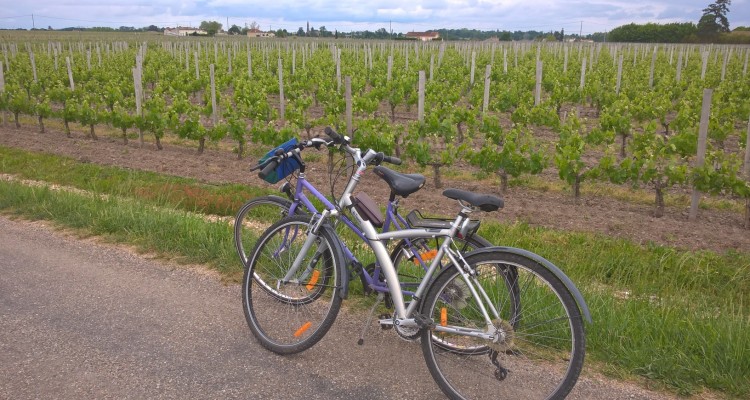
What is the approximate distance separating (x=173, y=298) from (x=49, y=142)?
1082cm

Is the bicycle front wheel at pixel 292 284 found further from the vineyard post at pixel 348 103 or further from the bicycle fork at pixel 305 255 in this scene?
the vineyard post at pixel 348 103

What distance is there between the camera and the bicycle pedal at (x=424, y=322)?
310 centimetres

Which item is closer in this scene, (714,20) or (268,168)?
(268,168)

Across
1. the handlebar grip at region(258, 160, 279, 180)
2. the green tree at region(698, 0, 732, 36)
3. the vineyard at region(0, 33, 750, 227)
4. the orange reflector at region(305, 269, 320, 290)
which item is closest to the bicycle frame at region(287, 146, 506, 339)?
the orange reflector at region(305, 269, 320, 290)

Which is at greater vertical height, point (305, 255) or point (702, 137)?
point (702, 137)

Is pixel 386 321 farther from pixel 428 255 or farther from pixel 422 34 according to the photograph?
pixel 422 34

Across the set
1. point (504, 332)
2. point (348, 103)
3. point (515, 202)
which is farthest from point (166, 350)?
point (348, 103)

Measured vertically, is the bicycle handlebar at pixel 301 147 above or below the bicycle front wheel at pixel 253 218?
above

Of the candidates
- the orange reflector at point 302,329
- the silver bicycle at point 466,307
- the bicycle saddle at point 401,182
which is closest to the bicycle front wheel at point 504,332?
the silver bicycle at point 466,307

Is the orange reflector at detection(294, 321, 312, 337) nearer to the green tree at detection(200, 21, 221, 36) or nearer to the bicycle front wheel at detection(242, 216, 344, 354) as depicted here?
the bicycle front wheel at detection(242, 216, 344, 354)

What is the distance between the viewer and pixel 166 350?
3.64 m

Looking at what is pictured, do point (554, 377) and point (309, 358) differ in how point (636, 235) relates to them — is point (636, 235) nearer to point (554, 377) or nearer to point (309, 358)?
point (554, 377)

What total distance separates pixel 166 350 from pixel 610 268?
12.8 feet

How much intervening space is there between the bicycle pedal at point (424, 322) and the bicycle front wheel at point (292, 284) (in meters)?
0.50
